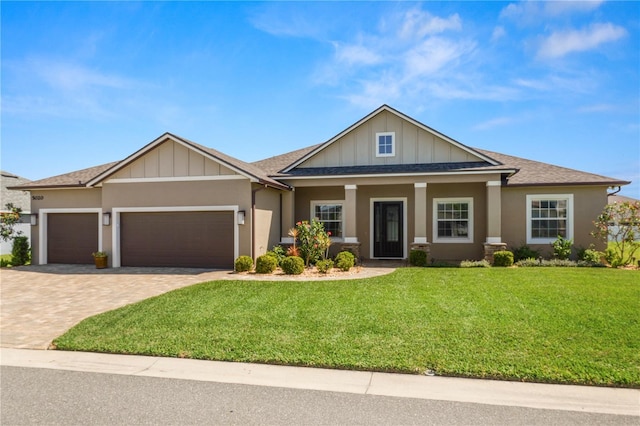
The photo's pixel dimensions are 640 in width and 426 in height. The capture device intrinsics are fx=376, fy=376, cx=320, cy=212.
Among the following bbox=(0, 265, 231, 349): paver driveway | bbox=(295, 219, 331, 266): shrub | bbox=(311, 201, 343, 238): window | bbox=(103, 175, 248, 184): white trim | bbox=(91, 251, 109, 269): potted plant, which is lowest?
bbox=(0, 265, 231, 349): paver driveway

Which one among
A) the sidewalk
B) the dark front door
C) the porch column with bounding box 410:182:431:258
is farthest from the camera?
the dark front door

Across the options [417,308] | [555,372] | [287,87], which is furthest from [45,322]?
[287,87]

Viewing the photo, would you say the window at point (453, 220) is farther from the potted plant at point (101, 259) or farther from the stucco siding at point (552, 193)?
the potted plant at point (101, 259)

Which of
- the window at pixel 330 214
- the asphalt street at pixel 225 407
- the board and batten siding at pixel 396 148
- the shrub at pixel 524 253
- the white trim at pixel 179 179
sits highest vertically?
the board and batten siding at pixel 396 148

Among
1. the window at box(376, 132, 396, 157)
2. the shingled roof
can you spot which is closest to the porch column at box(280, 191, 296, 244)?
the window at box(376, 132, 396, 157)

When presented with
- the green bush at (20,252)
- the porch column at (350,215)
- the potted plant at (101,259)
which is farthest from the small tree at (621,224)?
A: the green bush at (20,252)

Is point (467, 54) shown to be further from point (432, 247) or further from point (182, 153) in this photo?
point (182, 153)

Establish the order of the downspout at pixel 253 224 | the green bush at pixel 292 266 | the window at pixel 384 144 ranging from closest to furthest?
Result: 1. the green bush at pixel 292 266
2. the downspout at pixel 253 224
3. the window at pixel 384 144

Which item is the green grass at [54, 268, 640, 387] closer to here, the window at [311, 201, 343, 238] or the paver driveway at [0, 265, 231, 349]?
the paver driveway at [0, 265, 231, 349]

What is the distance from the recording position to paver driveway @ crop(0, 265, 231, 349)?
277 inches

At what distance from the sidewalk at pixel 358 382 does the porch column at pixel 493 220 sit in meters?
9.98

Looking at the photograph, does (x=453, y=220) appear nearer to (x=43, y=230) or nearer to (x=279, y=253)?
(x=279, y=253)

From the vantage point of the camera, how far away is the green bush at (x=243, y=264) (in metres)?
12.6

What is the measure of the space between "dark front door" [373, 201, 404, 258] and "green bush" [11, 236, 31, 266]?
49.2 feet
